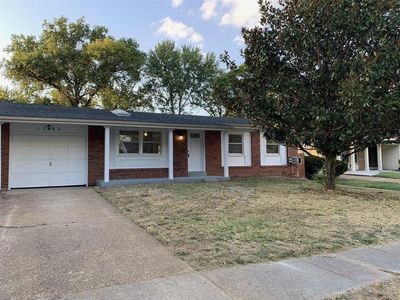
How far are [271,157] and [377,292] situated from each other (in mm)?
13551

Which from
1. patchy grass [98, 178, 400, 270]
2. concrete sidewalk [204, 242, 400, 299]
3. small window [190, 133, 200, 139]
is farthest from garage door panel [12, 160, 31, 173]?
concrete sidewalk [204, 242, 400, 299]

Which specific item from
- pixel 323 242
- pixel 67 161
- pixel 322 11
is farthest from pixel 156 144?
pixel 323 242

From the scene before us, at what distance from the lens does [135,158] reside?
1333cm

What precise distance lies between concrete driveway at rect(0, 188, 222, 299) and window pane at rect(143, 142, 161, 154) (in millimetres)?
6260

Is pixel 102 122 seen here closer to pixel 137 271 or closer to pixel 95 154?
pixel 95 154

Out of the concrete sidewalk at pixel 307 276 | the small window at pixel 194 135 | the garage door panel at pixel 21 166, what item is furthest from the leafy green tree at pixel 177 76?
the concrete sidewalk at pixel 307 276

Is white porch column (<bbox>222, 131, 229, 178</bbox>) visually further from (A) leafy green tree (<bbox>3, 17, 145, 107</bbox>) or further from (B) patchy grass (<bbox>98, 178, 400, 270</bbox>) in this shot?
(A) leafy green tree (<bbox>3, 17, 145, 107</bbox>)

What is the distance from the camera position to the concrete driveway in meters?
3.40

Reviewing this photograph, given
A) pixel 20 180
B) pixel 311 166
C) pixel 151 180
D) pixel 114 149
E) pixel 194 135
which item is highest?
pixel 194 135

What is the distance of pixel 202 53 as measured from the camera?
→ 34.2 m

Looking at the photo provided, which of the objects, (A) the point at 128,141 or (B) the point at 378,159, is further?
(B) the point at 378,159

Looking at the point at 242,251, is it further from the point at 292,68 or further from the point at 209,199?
the point at 292,68

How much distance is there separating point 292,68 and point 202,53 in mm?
25461

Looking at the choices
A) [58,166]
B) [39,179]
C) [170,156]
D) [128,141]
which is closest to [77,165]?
[58,166]
